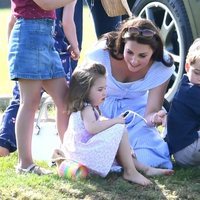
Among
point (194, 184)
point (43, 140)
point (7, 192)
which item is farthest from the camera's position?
point (43, 140)

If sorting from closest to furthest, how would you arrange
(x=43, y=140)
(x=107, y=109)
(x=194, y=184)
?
(x=194, y=184) → (x=107, y=109) → (x=43, y=140)

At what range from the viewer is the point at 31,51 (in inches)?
165

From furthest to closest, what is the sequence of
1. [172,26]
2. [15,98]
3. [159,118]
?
1. [172,26]
2. [15,98]
3. [159,118]

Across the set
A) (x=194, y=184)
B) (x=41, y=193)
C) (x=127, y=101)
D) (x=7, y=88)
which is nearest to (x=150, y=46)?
(x=127, y=101)

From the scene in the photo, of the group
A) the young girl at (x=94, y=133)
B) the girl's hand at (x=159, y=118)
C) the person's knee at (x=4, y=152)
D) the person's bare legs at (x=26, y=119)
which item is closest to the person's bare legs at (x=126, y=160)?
the young girl at (x=94, y=133)

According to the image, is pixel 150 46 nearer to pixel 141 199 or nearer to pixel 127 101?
pixel 127 101

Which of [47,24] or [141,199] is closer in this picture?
[141,199]

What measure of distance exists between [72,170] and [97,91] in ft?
1.58

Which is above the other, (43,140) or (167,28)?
(167,28)

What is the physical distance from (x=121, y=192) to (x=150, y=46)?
1011 millimetres

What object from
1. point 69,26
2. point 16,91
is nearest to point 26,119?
point 16,91

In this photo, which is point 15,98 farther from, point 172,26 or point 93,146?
point 172,26

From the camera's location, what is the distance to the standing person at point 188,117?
443 centimetres

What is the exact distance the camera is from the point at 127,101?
488 cm
